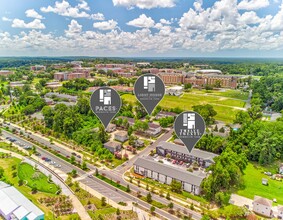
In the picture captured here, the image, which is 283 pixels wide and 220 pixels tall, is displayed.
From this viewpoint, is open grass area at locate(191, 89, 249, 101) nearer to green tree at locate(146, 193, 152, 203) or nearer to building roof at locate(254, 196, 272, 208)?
building roof at locate(254, 196, 272, 208)

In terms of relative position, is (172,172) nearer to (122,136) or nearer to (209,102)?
(122,136)

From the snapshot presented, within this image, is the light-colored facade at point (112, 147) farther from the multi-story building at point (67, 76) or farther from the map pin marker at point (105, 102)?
the multi-story building at point (67, 76)

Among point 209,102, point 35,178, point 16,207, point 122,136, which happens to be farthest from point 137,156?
point 209,102

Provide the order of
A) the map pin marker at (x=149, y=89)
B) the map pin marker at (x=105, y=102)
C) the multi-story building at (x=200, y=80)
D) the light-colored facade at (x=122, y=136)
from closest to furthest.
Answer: the map pin marker at (x=149, y=89), the map pin marker at (x=105, y=102), the light-colored facade at (x=122, y=136), the multi-story building at (x=200, y=80)

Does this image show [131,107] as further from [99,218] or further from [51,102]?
[99,218]

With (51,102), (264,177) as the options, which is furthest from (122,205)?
(51,102)

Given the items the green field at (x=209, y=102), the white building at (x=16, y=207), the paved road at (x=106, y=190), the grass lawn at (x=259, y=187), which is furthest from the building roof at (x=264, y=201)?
the green field at (x=209, y=102)

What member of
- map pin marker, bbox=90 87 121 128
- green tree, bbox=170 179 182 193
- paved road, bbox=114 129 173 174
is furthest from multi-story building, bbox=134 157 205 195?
map pin marker, bbox=90 87 121 128
